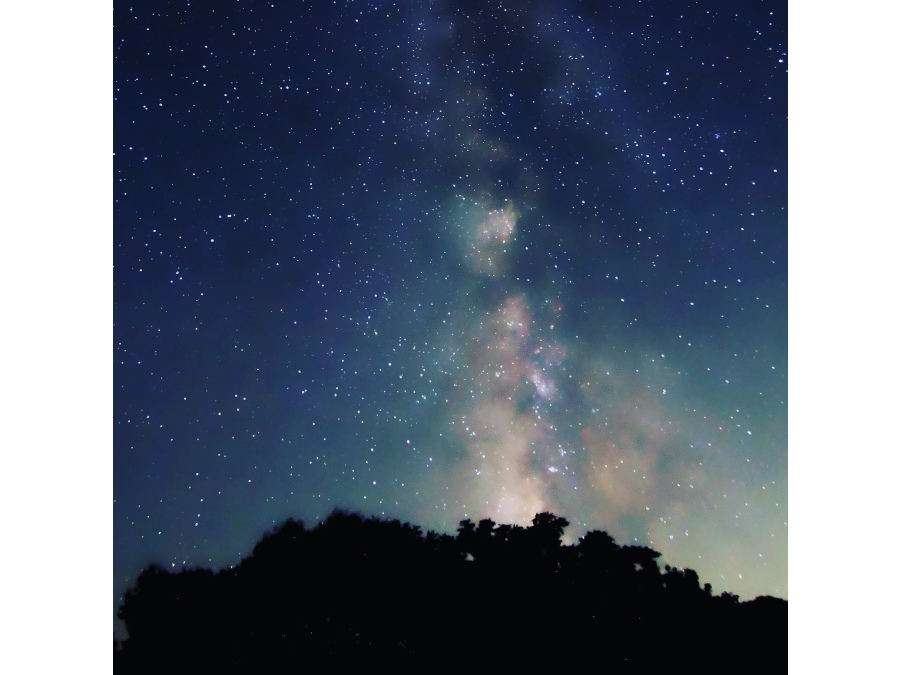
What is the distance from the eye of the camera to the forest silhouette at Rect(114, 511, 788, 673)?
302cm

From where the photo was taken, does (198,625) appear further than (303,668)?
Yes

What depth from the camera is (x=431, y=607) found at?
335 cm

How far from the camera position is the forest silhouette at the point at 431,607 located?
119 inches

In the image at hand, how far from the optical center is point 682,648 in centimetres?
300
